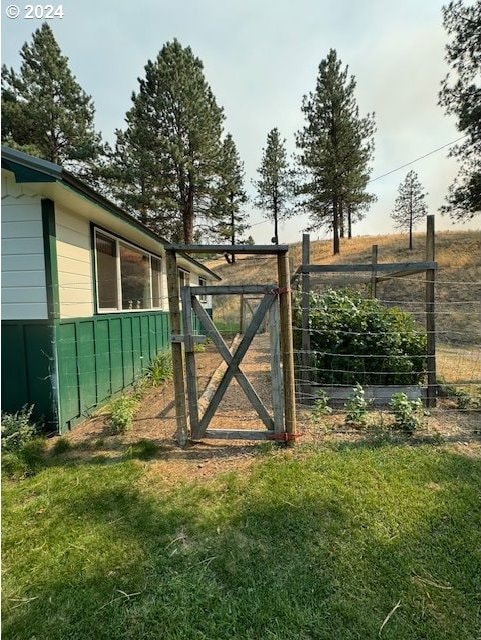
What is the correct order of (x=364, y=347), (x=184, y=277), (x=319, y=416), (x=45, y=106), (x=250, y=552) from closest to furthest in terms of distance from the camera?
1. (x=250, y=552)
2. (x=319, y=416)
3. (x=364, y=347)
4. (x=184, y=277)
5. (x=45, y=106)

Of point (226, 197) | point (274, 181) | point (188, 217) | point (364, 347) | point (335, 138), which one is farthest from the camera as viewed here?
point (274, 181)

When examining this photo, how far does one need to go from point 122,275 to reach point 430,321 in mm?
5095

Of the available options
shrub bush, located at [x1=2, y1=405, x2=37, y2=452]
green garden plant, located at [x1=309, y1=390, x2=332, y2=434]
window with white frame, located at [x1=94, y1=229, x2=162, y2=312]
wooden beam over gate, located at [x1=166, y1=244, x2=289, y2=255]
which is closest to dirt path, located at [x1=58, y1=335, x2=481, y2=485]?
green garden plant, located at [x1=309, y1=390, x2=332, y2=434]

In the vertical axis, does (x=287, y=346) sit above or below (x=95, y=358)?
above

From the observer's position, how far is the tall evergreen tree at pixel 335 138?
19.5 m

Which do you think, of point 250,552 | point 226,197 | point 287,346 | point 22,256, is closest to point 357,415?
point 287,346

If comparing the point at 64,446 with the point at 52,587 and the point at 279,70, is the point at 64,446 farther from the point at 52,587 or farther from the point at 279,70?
the point at 279,70

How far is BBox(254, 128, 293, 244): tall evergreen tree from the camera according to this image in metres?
27.5

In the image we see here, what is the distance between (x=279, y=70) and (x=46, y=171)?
20.3ft

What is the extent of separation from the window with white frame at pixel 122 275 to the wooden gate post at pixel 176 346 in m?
1.06

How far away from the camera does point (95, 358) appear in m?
4.74

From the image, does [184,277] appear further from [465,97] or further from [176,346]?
[465,97]

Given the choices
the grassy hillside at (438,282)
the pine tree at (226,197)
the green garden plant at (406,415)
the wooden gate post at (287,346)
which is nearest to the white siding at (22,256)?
the grassy hillside at (438,282)

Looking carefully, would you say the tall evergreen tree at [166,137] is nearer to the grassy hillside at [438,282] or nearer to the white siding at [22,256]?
the grassy hillside at [438,282]
